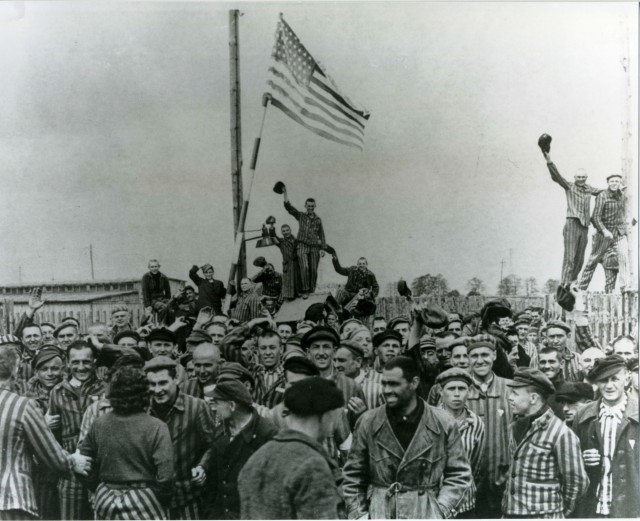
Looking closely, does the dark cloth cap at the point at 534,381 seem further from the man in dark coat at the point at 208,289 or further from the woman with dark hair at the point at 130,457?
the woman with dark hair at the point at 130,457

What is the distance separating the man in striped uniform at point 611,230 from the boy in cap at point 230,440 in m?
3.17

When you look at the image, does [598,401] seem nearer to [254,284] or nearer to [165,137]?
[254,284]

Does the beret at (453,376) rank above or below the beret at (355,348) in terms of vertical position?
below

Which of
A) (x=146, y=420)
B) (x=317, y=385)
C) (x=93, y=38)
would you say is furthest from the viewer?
(x=93, y=38)

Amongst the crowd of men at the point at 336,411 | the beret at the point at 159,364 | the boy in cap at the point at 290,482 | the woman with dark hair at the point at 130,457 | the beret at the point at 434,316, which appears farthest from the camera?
the beret at the point at 434,316

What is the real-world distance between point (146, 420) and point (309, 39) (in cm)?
354

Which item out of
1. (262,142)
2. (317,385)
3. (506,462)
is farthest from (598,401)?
(262,142)

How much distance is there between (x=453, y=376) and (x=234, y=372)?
6.17ft

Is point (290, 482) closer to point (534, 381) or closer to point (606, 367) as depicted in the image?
point (534, 381)

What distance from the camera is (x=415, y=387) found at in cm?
625

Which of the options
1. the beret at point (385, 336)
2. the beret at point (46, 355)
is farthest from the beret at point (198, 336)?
the beret at point (385, 336)

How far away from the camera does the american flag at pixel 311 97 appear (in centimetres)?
A: 667

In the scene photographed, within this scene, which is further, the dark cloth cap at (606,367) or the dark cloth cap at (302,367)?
the dark cloth cap at (606,367)

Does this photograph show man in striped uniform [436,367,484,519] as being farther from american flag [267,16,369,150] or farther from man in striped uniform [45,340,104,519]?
man in striped uniform [45,340,104,519]
